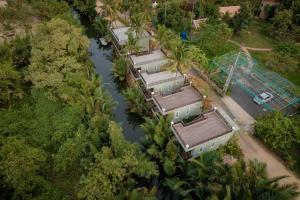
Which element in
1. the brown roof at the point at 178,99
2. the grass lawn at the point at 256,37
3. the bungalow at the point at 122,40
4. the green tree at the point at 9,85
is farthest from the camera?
the grass lawn at the point at 256,37

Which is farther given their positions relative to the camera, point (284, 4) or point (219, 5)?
point (219, 5)

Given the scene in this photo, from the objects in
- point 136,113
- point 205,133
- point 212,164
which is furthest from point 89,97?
point 212,164

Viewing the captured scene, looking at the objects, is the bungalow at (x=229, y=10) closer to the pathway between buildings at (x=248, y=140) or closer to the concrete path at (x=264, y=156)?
the pathway between buildings at (x=248, y=140)

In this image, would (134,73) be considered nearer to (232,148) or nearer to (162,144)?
(162,144)

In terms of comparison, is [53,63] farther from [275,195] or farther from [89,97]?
[275,195]

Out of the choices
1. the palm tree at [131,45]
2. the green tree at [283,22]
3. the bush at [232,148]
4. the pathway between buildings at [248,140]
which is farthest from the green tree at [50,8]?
the green tree at [283,22]

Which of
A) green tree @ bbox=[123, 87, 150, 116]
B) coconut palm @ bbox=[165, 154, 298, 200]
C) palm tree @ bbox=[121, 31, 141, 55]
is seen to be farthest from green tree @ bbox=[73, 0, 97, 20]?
coconut palm @ bbox=[165, 154, 298, 200]
